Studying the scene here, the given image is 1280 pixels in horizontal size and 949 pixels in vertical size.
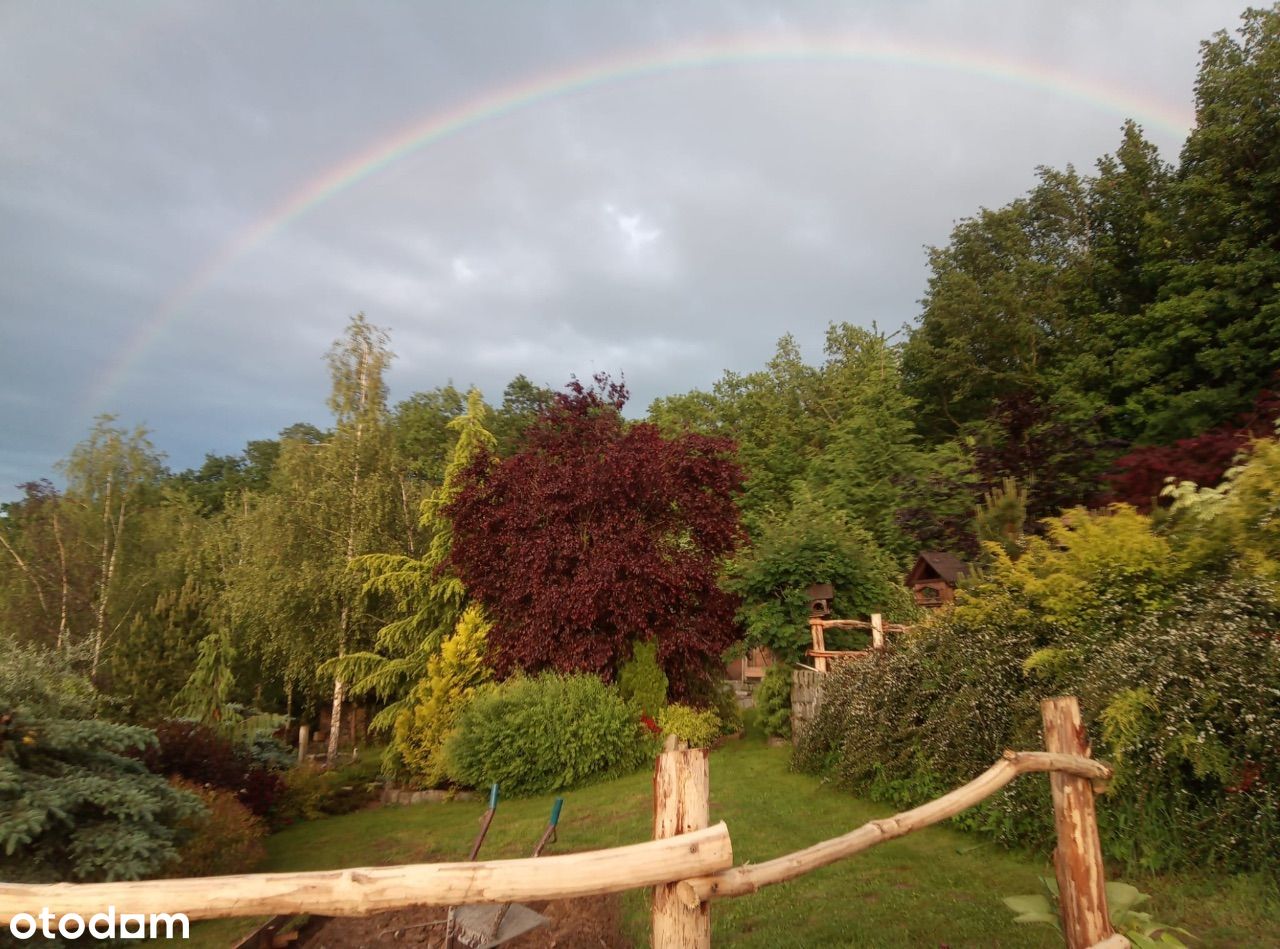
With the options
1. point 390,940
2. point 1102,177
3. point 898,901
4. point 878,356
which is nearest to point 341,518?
point 390,940

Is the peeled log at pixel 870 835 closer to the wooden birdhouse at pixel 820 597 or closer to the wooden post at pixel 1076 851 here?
the wooden post at pixel 1076 851

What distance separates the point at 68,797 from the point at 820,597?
30.1 feet

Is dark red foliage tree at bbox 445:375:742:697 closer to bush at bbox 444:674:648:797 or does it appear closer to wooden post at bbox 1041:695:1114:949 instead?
bush at bbox 444:674:648:797

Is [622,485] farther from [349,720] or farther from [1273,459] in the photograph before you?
[349,720]

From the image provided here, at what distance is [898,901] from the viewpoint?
16.6 ft

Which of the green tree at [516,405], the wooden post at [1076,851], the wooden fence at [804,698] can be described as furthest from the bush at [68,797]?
the green tree at [516,405]

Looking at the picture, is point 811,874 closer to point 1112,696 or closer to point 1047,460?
point 1112,696

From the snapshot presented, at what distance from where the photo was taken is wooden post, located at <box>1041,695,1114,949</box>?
3225 mm

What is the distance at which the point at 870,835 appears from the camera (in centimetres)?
282

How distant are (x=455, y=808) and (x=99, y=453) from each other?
12.6m

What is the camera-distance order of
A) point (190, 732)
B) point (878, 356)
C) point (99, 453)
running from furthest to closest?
point (878, 356) → point (99, 453) → point (190, 732)

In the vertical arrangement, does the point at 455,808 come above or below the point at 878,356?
below

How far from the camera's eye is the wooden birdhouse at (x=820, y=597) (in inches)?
444

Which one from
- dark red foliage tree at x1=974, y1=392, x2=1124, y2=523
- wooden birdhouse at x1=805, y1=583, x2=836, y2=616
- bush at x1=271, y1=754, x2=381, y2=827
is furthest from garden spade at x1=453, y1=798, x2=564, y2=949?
dark red foliage tree at x1=974, y1=392, x2=1124, y2=523
